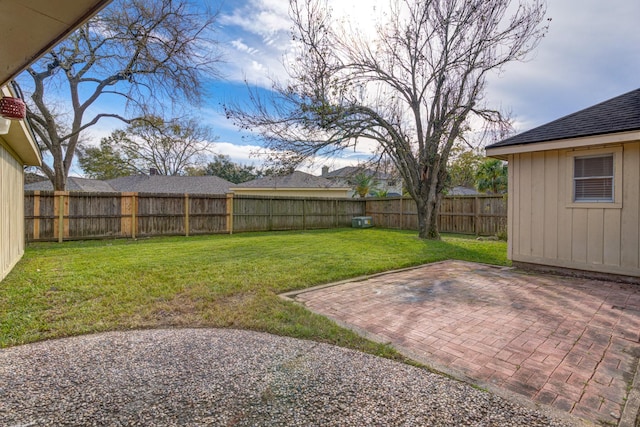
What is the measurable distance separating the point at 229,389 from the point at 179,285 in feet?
10.1

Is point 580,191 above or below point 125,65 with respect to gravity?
below

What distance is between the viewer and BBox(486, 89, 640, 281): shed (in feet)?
17.2

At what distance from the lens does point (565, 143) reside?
5.73 meters

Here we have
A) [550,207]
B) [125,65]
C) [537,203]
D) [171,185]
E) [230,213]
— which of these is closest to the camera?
[550,207]

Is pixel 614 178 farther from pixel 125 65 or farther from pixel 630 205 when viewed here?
pixel 125 65

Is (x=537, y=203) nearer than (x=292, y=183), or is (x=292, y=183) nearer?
(x=537, y=203)

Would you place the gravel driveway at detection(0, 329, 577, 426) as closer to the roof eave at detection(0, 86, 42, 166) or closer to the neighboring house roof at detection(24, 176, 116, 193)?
the roof eave at detection(0, 86, 42, 166)

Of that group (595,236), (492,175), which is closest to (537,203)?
(595,236)

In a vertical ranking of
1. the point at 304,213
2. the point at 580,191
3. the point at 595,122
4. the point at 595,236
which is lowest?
the point at 595,236

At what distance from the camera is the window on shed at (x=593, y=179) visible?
5.50 metres

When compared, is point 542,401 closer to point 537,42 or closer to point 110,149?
point 537,42

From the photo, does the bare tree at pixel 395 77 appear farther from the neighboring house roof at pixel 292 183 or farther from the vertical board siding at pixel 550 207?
the neighboring house roof at pixel 292 183

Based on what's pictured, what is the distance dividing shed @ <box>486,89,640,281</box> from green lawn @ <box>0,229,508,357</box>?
131cm

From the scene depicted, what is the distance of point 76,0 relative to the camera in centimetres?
150
